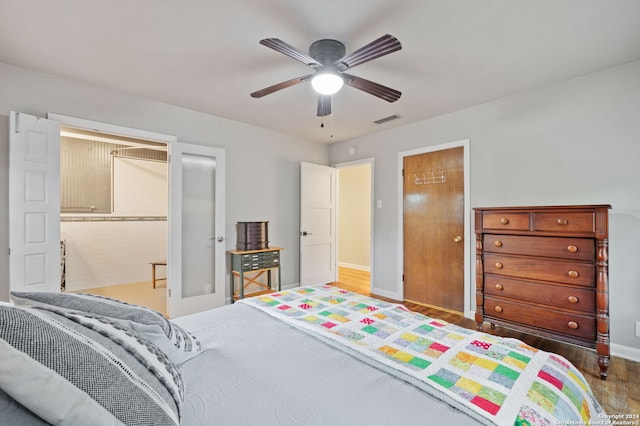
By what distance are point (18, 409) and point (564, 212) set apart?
121 inches

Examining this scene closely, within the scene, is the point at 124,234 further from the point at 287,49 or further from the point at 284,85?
the point at 287,49

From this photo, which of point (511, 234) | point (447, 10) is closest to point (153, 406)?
point (447, 10)

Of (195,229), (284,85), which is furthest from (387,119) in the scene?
(195,229)

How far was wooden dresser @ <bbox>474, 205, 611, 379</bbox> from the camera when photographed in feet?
7.16

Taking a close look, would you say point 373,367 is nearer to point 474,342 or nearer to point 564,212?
point 474,342

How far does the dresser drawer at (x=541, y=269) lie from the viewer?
7.41 feet

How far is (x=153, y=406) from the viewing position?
2.24 ft

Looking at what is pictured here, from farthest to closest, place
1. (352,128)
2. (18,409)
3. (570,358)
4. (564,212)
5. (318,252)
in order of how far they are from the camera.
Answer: (318,252) → (352,128) → (570,358) → (564,212) → (18,409)

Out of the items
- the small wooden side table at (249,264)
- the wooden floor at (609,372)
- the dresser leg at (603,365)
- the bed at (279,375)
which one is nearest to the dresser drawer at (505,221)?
the dresser leg at (603,365)

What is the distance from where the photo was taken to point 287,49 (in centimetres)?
181

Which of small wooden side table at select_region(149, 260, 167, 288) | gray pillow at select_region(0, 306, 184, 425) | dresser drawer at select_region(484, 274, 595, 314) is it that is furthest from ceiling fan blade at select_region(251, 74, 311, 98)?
small wooden side table at select_region(149, 260, 167, 288)

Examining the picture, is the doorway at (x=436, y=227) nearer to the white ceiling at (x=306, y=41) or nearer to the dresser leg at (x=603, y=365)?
the white ceiling at (x=306, y=41)

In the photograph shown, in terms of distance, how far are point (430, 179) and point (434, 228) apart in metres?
0.65

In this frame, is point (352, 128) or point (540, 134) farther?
point (352, 128)
